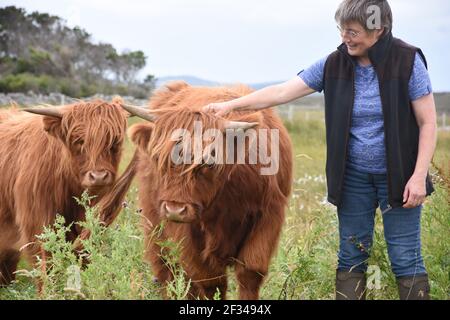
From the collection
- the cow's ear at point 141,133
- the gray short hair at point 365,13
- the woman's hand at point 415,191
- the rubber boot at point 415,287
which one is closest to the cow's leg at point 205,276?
the cow's ear at point 141,133

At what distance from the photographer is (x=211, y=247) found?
15.2 ft

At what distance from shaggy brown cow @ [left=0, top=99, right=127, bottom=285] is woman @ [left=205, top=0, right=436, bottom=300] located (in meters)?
1.61

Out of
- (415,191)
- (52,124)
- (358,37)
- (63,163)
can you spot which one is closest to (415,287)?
(415,191)

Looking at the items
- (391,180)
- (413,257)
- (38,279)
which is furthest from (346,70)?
(38,279)

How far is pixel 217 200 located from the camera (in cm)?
448

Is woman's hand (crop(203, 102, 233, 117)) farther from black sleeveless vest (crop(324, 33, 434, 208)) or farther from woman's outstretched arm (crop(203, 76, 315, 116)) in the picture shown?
black sleeveless vest (crop(324, 33, 434, 208))

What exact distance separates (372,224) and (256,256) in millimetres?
864

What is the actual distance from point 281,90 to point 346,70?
47 cm

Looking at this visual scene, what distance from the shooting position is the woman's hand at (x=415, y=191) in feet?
12.1

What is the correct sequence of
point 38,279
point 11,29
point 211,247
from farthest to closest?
point 11,29, point 38,279, point 211,247

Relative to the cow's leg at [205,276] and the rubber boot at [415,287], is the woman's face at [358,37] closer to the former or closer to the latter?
the rubber boot at [415,287]

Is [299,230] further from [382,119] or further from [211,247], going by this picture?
[382,119]

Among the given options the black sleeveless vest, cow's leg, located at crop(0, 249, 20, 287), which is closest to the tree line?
cow's leg, located at crop(0, 249, 20, 287)
